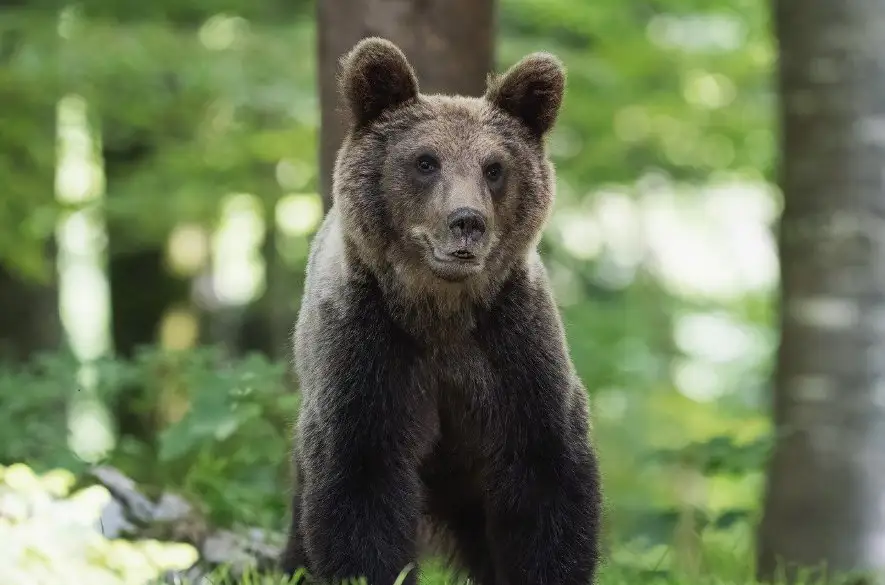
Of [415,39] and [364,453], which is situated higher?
[415,39]

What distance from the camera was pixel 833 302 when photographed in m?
6.67

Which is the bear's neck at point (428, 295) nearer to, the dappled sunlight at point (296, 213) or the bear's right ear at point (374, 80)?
the bear's right ear at point (374, 80)

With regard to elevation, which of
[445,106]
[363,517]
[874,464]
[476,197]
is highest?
[445,106]

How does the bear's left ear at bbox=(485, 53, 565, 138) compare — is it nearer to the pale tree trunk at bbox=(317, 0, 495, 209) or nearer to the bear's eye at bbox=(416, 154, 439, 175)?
the bear's eye at bbox=(416, 154, 439, 175)

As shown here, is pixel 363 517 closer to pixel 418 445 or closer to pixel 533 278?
pixel 418 445

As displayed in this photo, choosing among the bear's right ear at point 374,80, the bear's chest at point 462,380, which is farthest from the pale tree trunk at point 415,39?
the bear's chest at point 462,380

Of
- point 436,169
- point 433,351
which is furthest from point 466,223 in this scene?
point 433,351

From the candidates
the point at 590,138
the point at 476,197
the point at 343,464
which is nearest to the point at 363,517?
the point at 343,464

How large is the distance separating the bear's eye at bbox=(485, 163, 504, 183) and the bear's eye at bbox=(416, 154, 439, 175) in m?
0.19

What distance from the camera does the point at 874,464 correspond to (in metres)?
6.54

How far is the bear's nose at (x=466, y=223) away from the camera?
13.0ft

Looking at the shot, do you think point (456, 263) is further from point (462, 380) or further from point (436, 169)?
point (462, 380)

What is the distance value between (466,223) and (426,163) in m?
0.37

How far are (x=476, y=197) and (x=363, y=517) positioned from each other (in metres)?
1.20
